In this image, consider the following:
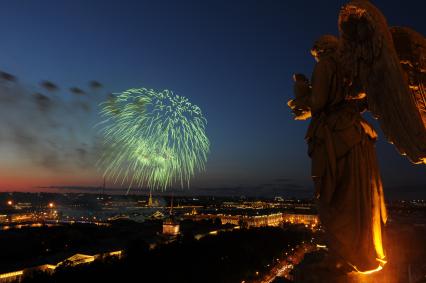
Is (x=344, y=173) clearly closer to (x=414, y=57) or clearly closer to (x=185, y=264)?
(x=414, y=57)

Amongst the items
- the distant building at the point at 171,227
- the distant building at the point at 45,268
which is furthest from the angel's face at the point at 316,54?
the distant building at the point at 171,227

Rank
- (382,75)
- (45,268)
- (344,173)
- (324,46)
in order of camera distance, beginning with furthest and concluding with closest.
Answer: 1. (45,268)
2. (324,46)
3. (344,173)
4. (382,75)

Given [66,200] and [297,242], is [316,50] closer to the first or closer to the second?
[297,242]

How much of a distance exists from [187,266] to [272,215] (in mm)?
68372

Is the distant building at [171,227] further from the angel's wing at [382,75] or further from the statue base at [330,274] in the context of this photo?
the angel's wing at [382,75]

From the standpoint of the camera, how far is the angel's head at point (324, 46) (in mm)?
4246

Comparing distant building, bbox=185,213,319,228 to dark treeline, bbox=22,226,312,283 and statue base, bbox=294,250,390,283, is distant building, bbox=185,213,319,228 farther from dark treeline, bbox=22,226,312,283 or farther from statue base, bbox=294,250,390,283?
statue base, bbox=294,250,390,283

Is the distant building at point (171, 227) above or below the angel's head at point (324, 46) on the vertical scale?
below

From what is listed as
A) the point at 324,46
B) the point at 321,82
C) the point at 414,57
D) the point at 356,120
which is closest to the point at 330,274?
the point at 356,120

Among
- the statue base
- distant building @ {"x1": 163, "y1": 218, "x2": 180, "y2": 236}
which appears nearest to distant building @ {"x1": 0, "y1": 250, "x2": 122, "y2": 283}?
distant building @ {"x1": 163, "y1": 218, "x2": 180, "y2": 236}

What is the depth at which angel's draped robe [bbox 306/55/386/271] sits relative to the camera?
3.76 meters

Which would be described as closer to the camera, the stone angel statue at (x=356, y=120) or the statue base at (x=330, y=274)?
the stone angel statue at (x=356, y=120)

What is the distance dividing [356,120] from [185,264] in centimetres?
2639

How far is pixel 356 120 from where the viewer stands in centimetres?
395
